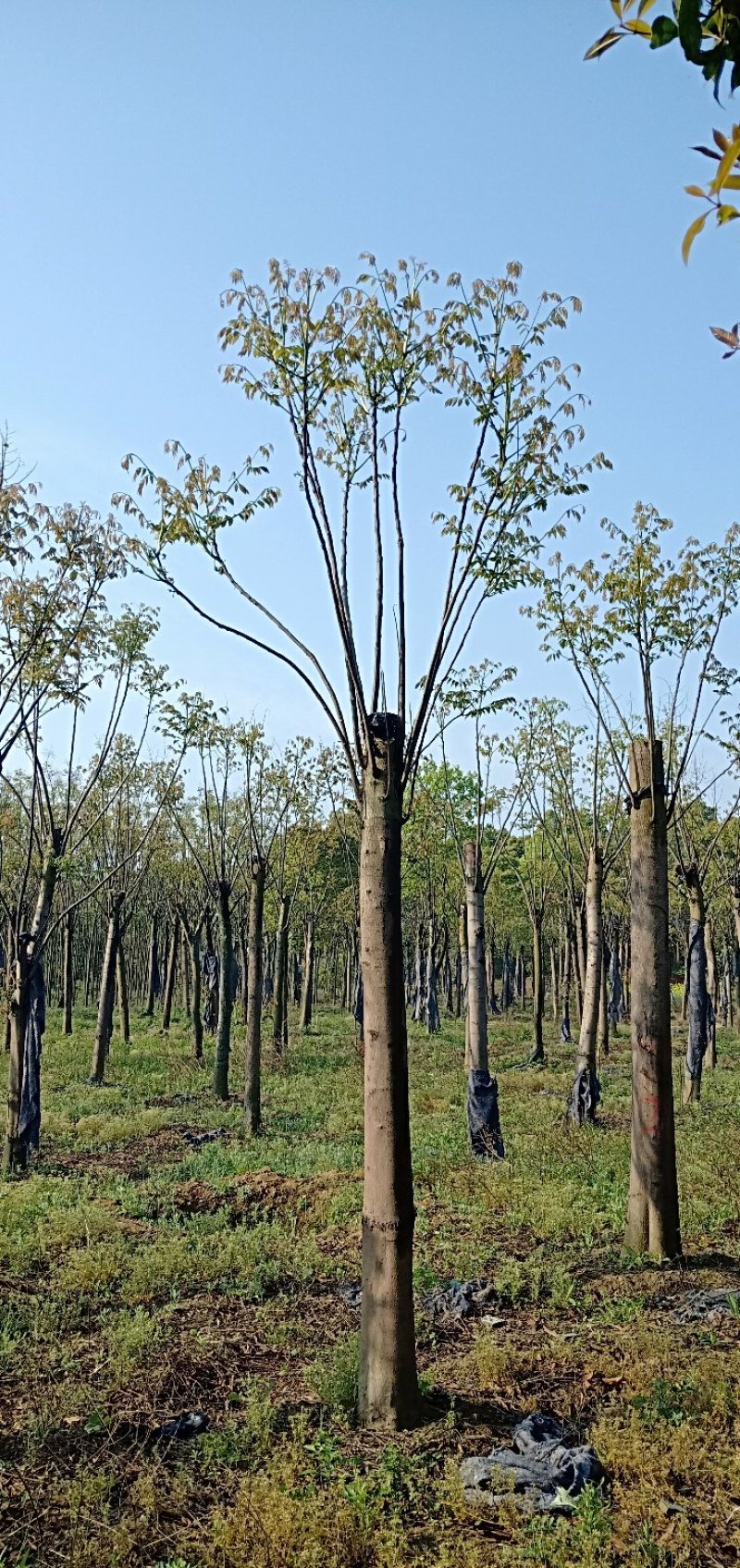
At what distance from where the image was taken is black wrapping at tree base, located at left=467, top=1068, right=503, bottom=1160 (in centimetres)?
1120

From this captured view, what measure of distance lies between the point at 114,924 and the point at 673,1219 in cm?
1416

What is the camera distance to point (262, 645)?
18.4 ft

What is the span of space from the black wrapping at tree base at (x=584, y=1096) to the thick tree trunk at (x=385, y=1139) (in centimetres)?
857

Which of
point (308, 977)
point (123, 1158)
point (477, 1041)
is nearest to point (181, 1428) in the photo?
point (123, 1158)

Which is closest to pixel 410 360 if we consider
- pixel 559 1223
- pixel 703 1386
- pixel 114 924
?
pixel 703 1386

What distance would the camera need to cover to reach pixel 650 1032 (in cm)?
723

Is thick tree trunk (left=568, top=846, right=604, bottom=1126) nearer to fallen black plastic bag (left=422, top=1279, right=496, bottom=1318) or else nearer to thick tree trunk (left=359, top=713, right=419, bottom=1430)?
fallen black plastic bag (left=422, top=1279, right=496, bottom=1318)

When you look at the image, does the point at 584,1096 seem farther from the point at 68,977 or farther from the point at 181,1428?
the point at 68,977

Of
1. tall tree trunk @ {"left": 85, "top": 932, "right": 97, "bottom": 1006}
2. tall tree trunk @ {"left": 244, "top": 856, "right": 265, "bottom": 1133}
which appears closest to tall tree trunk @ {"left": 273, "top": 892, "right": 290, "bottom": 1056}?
tall tree trunk @ {"left": 244, "top": 856, "right": 265, "bottom": 1133}

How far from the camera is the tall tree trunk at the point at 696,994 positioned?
15.3m

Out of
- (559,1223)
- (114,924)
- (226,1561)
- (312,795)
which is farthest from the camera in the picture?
(312,795)

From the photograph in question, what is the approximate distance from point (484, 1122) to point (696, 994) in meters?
6.92

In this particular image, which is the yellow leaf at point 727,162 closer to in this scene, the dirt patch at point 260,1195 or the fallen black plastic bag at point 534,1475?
the fallen black plastic bag at point 534,1475

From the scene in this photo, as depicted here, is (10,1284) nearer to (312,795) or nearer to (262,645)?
(262,645)
